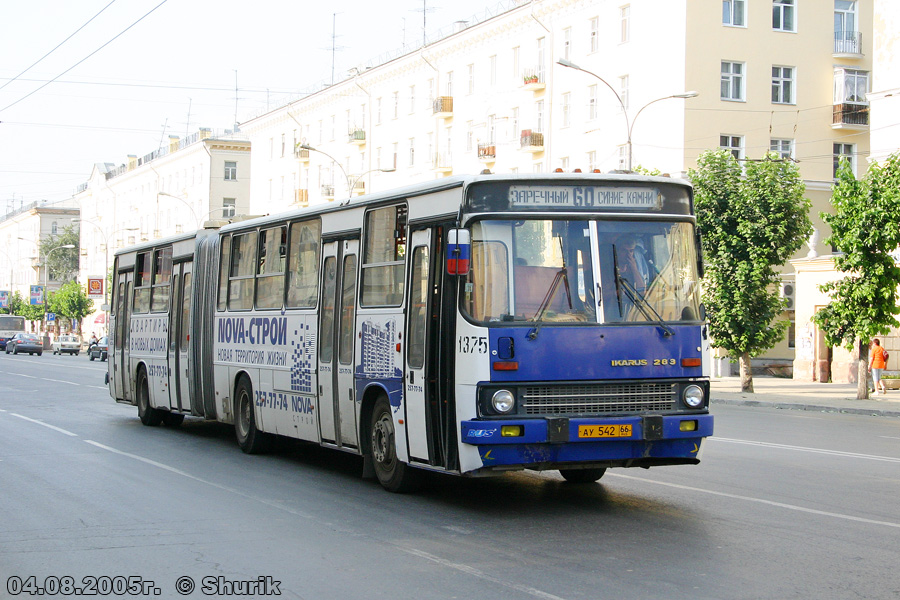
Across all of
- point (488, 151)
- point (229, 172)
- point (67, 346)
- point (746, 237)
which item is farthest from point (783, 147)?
point (67, 346)

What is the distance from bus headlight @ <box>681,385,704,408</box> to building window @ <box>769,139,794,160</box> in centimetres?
3916

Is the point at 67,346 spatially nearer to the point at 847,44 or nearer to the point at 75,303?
the point at 75,303

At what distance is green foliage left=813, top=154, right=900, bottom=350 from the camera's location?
93.5ft

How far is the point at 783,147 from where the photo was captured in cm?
4741

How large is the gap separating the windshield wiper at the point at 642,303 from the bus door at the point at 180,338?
948 centimetres

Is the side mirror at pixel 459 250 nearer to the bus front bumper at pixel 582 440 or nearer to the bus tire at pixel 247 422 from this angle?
the bus front bumper at pixel 582 440

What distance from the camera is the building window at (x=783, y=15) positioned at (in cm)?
4691

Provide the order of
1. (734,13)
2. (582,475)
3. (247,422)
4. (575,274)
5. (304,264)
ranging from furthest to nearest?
(734,13) → (247,422) → (304,264) → (582,475) → (575,274)

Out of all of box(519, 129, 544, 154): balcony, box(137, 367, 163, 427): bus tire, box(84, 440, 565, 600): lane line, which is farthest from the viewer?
box(519, 129, 544, 154): balcony

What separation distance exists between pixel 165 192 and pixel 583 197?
8659 cm

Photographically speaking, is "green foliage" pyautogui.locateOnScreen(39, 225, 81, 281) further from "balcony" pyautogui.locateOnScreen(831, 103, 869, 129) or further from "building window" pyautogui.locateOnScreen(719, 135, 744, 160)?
"balcony" pyautogui.locateOnScreen(831, 103, 869, 129)

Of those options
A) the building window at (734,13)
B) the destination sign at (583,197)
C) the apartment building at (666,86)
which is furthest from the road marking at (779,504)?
the building window at (734,13)

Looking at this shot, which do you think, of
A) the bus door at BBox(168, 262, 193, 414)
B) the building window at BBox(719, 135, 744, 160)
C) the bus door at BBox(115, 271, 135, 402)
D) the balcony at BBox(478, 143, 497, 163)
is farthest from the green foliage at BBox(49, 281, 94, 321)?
the bus door at BBox(168, 262, 193, 414)

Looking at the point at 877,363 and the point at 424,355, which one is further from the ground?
the point at 424,355
